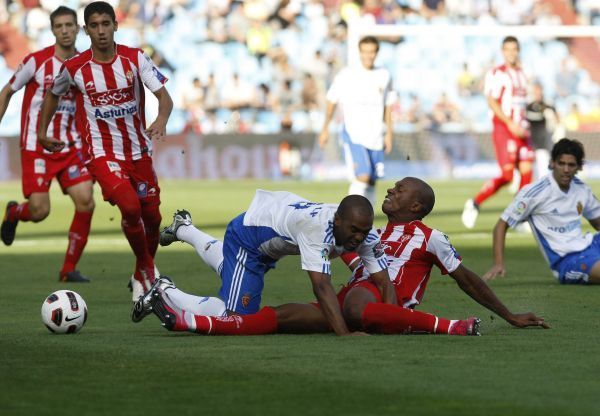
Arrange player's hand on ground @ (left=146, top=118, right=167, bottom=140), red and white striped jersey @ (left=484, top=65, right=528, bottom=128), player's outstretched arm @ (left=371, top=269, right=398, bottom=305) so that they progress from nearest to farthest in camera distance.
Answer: player's outstretched arm @ (left=371, top=269, right=398, bottom=305)
player's hand on ground @ (left=146, top=118, right=167, bottom=140)
red and white striped jersey @ (left=484, top=65, right=528, bottom=128)

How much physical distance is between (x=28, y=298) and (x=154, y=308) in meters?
2.76

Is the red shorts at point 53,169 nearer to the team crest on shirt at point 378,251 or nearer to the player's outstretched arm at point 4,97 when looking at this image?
the player's outstretched arm at point 4,97

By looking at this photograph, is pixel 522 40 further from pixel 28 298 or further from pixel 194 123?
pixel 28 298

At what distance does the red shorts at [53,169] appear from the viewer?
11.6 meters

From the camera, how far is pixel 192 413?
16.5 ft

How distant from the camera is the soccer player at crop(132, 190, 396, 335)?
700 centimetres

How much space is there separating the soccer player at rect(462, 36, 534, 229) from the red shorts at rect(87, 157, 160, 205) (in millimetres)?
7396

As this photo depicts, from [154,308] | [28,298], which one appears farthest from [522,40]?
[154,308]

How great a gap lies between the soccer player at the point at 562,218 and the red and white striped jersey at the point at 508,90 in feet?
20.7

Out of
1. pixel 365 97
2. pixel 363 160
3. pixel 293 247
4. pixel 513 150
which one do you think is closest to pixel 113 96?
pixel 293 247

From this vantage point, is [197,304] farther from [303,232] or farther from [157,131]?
[157,131]

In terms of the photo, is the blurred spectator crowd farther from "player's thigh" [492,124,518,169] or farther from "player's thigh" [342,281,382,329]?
"player's thigh" [342,281,382,329]

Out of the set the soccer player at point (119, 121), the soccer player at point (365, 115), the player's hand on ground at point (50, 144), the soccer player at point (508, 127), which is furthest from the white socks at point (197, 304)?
the soccer player at point (508, 127)

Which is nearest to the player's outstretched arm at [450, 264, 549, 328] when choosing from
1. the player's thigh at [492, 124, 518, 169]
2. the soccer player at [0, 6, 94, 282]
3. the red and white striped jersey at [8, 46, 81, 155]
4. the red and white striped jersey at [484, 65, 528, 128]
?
the soccer player at [0, 6, 94, 282]
